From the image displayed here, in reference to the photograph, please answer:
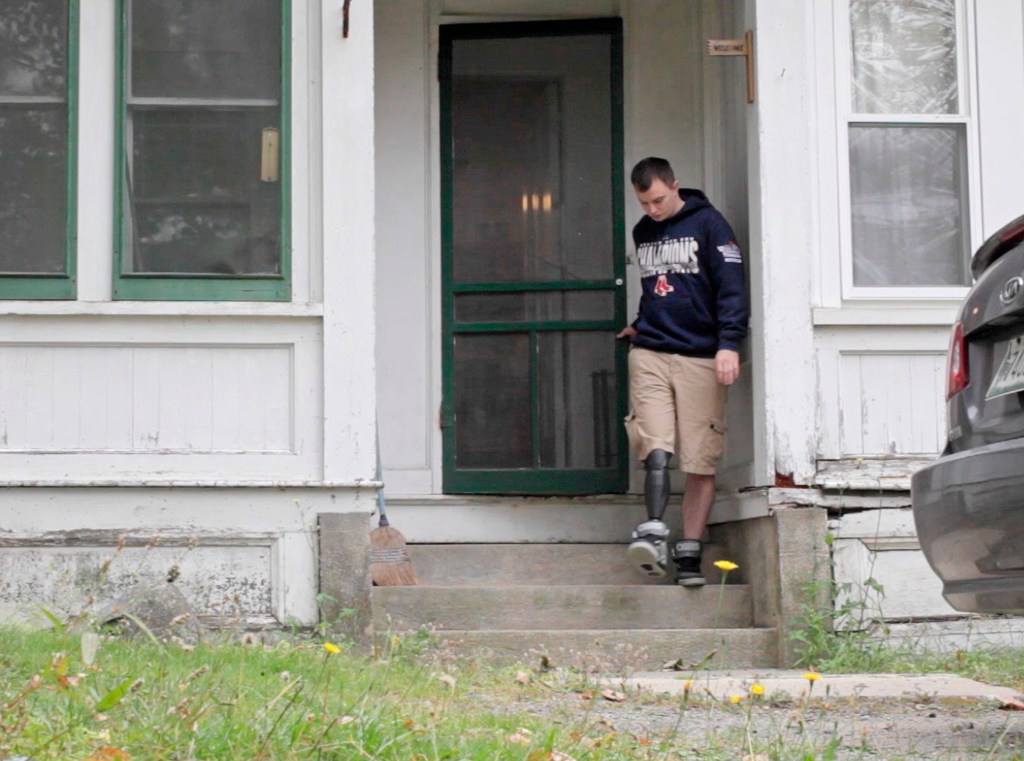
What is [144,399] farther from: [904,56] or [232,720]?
[904,56]

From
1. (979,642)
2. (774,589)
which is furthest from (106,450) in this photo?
(979,642)

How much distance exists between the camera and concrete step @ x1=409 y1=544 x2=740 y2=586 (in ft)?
25.2

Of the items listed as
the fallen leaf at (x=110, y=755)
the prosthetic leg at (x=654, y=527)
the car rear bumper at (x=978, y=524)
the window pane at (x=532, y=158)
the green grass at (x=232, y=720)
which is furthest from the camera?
the window pane at (x=532, y=158)

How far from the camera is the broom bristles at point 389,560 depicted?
7.04m

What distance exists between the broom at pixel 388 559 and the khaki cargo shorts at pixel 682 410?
120 centimetres

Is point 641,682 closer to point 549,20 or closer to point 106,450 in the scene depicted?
point 106,450

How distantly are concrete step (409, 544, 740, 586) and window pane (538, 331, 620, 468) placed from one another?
1.95 ft

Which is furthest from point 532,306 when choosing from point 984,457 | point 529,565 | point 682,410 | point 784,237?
point 984,457

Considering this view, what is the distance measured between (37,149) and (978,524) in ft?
15.2

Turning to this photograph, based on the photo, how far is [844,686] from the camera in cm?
597

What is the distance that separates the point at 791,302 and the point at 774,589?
127 cm

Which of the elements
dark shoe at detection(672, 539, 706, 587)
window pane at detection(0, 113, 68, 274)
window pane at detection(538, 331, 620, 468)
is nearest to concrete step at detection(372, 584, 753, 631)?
dark shoe at detection(672, 539, 706, 587)

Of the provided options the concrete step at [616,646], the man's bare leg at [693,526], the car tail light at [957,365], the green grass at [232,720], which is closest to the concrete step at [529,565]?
the man's bare leg at [693,526]

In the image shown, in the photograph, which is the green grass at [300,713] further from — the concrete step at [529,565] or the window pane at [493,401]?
the window pane at [493,401]
